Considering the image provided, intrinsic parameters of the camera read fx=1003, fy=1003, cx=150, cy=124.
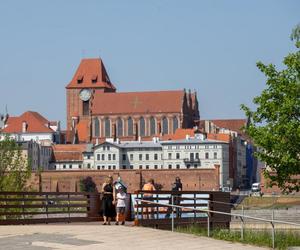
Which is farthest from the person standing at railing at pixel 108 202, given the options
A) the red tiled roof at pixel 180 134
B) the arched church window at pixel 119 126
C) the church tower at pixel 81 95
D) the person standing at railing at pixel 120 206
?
the church tower at pixel 81 95

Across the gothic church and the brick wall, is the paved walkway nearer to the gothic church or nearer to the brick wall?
the brick wall

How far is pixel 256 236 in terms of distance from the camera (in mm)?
22047

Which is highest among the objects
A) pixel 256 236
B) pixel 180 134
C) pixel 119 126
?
pixel 119 126

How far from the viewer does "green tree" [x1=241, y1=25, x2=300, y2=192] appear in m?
34.5

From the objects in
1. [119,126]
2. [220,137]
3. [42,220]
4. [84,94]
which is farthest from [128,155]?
[42,220]

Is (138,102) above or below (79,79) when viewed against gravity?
below

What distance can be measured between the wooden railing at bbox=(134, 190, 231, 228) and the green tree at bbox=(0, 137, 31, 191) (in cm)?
2486

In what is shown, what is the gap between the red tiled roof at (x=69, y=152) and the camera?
182 metres

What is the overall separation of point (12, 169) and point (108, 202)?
3076cm

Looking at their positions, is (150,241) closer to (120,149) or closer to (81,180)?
(81,180)

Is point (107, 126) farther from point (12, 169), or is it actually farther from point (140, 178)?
point (12, 169)

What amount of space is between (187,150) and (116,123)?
2252cm

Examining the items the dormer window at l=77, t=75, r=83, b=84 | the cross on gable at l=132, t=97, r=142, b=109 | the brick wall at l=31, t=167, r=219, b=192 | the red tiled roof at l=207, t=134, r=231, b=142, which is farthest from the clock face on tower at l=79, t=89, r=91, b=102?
the brick wall at l=31, t=167, r=219, b=192

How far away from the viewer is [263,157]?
3612 centimetres
